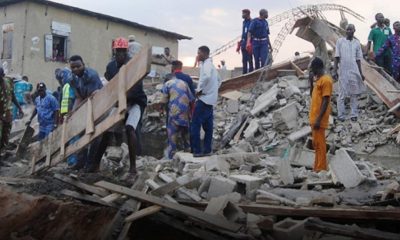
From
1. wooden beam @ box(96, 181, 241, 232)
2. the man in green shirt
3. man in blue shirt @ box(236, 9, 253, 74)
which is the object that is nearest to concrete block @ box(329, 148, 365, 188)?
wooden beam @ box(96, 181, 241, 232)

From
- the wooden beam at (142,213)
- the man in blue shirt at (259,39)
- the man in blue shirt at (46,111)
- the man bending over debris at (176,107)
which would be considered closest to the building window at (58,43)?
the man in blue shirt at (259,39)

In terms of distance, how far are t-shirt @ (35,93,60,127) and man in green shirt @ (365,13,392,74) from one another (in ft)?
20.2

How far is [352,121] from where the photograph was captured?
9188 mm

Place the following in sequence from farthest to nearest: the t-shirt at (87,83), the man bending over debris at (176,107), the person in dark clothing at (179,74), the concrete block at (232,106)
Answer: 1. the concrete block at (232,106)
2. the person in dark clothing at (179,74)
3. the man bending over debris at (176,107)
4. the t-shirt at (87,83)

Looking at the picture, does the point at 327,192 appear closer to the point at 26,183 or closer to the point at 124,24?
the point at 26,183

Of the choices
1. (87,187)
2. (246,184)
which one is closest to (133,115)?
(87,187)

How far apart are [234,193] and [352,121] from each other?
4964mm

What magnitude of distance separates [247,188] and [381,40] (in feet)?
21.7

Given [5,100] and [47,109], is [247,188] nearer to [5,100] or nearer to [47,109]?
[5,100]

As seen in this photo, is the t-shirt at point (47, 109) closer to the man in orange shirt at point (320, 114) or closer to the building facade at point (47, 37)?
the man in orange shirt at point (320, 114)

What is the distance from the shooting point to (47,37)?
65.1 feet

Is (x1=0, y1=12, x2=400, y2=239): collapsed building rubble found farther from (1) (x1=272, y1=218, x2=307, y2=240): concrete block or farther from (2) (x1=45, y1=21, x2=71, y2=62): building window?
(2) (x1=45, y1=21, x2=71, y2=62): building window

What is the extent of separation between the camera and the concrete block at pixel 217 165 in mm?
6289

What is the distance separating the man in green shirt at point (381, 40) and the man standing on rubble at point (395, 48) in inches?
4.9
